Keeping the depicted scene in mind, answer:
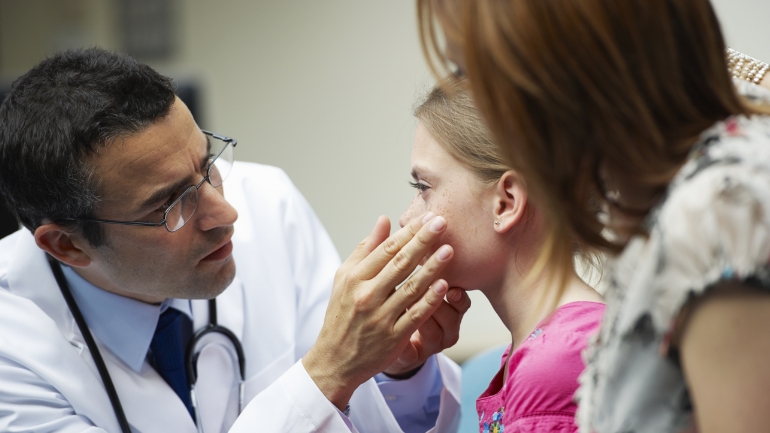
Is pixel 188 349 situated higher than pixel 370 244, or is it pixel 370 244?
pixel 370 244

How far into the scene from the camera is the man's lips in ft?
4.89

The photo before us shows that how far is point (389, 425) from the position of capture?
4.85ft

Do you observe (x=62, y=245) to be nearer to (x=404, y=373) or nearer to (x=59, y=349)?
(x=59, y=349)

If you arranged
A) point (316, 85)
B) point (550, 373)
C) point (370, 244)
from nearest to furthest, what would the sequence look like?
→ point (550, 373) → point (370, 244) → point (316, 85)

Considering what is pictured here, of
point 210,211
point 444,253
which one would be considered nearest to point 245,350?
point 210,211

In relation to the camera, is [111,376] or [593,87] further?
[111,376]

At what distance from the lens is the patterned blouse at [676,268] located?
1.90ft

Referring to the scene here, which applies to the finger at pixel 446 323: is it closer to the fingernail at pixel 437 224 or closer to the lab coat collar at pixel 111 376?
the fingernail at pixel 437 224

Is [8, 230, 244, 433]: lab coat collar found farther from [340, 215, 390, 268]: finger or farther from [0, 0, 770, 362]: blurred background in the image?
[0, 0, 770, 362]: blurred background

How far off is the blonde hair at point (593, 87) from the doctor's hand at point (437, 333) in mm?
653

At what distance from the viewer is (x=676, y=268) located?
0.61 m

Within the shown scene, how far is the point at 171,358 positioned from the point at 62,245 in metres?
0.33

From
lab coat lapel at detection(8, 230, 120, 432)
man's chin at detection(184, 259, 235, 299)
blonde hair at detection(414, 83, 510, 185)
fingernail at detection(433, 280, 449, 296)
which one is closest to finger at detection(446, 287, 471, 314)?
fingernail at detection(433, 280, 449, 296)

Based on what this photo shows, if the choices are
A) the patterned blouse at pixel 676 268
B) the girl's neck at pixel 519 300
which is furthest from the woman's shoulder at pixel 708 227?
the girl's neck at pixel 519 300
